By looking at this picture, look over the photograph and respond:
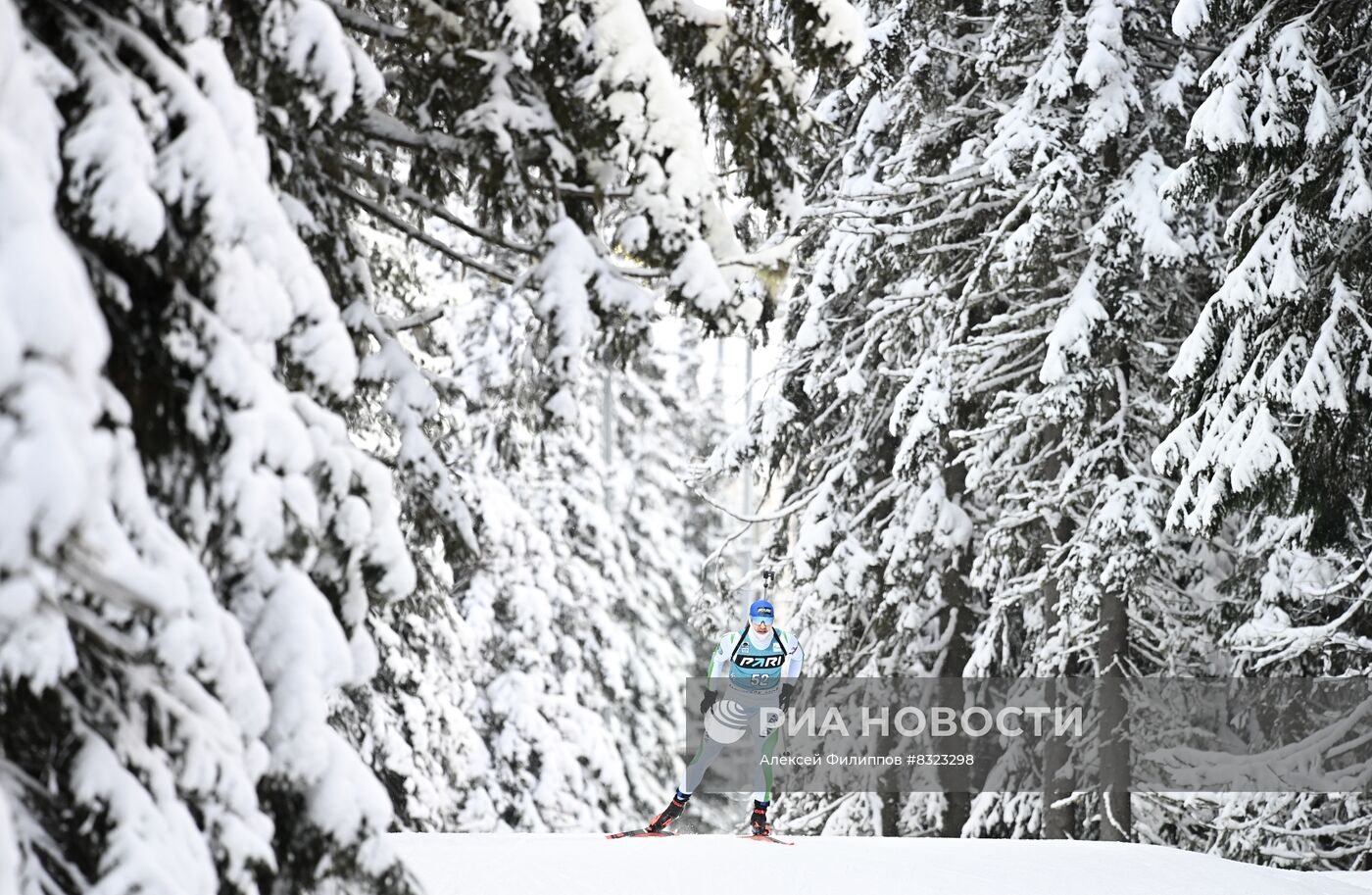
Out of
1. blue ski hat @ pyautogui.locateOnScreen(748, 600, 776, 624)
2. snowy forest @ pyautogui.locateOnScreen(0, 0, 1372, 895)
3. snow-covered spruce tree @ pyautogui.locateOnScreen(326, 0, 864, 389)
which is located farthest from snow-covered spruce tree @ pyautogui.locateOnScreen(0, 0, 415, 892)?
blue ski hat @ pyautogui.locateOnScreen(748, 600, 776, 624)

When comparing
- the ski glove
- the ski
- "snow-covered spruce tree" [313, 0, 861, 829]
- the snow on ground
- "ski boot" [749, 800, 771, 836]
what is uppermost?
"snow-covered spruce tree" [313, 0, 861, 829]

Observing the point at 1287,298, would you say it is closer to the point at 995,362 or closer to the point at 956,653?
the point at 995,362

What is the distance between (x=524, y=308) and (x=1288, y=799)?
1353cm

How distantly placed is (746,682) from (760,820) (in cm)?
112

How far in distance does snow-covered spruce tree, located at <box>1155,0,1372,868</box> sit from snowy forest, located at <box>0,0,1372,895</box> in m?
0.04

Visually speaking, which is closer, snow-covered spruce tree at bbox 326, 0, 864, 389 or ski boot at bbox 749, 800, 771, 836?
snow-covered spruce tree at bbox 326, 0, 864, 389

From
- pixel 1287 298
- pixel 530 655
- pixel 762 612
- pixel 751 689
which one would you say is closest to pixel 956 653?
pixel 751 689

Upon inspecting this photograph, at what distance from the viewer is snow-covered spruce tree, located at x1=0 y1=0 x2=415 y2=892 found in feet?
8.27

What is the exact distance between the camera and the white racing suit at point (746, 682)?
962cm

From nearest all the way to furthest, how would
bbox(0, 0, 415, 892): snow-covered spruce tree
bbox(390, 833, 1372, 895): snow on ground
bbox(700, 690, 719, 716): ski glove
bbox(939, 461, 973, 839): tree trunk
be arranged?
bbox(0, 0, 415, 892): snow-covered spruce tree, bbox(390, 833, 1372, 895): snow on ground, bbox(700, 690, 719, 716): ski glove, bbox(939, 461, 973, 839): tree trunk

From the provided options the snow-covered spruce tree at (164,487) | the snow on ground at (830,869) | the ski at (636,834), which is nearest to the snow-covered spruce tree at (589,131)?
the snow-covered spruce tree at (164,487)

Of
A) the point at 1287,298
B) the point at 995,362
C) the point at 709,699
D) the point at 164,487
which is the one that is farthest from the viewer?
the point at 995,362

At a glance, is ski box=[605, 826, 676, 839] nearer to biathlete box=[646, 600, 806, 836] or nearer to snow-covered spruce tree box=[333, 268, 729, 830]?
biathlete box=[646, 600, 806, 836]

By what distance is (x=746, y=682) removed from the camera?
9.66 meters
